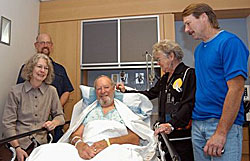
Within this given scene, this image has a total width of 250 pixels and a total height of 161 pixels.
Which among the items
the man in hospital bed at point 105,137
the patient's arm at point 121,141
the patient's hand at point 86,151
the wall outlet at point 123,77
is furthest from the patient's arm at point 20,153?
the wall outlet at point 123,77

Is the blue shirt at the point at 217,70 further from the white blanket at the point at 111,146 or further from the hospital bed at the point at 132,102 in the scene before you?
the hospital bed at the point at 132,102

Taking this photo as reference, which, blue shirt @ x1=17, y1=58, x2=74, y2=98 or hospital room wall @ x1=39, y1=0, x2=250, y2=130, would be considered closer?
blue shirt @ x1=17, y1=58, x2=74, y2=98

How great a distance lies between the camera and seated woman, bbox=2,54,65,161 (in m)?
1.76

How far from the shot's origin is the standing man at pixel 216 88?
108 cm

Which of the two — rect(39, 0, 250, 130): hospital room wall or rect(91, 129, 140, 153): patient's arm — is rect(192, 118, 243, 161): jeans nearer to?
rect(91, 129, 140, 153): patient's arm

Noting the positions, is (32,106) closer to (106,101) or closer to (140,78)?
(106,101)

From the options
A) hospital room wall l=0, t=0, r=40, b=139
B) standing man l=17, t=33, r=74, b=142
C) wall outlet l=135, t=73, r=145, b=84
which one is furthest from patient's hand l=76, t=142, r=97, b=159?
wall outlet l=135, t=73, r=145, b=84

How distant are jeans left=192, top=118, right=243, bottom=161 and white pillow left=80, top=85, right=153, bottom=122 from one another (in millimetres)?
660

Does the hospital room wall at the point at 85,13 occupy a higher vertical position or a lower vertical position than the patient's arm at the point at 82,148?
higher

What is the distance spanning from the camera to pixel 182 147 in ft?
5.02

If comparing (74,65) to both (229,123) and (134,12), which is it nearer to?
(134,12)

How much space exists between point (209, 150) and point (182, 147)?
1.40 feet

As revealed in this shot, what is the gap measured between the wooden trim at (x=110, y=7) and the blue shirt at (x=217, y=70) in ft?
5.13

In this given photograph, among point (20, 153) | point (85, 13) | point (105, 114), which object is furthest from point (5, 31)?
point (105, 114)
